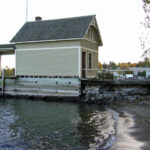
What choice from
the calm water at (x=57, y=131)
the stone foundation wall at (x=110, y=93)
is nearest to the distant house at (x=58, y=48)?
the stone foundation wall at (x=110, y=93)

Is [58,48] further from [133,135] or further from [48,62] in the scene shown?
[133,135]

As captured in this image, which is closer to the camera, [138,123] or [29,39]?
[138,123]

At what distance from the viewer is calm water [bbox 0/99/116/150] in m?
8.77

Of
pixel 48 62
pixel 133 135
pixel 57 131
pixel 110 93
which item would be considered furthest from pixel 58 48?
pixel 133 135

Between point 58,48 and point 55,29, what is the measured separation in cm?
228

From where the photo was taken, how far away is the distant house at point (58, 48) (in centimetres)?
2073

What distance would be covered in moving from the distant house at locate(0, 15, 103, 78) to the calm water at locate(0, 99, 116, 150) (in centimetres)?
689

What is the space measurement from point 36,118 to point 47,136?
3.88 m

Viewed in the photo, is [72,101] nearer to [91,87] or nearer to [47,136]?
[91,87]

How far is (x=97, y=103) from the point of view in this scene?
19.6 meters

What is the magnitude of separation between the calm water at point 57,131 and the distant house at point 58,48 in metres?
6.89

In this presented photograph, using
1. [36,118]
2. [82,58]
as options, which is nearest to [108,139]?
[36,118]

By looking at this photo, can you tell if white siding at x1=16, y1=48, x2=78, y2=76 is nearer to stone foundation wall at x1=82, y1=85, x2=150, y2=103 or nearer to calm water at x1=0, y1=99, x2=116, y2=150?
stone foundation wall at x1=82, y1=85, x2=150, y2=103

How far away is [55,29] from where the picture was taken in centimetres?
2236
